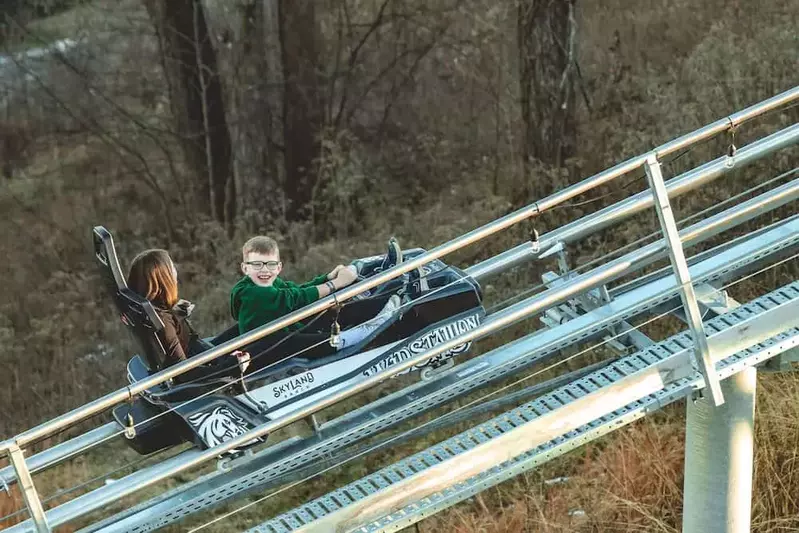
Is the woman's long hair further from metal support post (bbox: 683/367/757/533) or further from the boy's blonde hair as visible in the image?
metal support post (bbox: 683/367/757/533)

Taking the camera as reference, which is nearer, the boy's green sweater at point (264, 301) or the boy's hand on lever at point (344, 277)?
the boy's green sweater at point (264, 301)

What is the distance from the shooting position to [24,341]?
39.8 feet

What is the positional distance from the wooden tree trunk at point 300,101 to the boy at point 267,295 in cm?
792

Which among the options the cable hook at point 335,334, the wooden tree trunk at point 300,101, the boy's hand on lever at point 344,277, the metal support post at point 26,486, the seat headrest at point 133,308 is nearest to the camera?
the metal support post at point 26,486

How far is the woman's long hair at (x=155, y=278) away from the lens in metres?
5.37

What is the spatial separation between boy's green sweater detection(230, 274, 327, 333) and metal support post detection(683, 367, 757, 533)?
174 centimetres

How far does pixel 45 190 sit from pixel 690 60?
7.52 meters

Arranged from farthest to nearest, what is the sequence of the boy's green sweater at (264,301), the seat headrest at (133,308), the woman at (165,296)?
the boy's green sweater at (264,301)
the woman at (165,296)
the seat headrest at (133,308)

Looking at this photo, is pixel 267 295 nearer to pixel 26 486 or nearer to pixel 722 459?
pixel 26 486

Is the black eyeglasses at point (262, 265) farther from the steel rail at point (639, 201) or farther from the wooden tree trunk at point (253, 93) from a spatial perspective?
the wooden tree trunk at point (253, 93)

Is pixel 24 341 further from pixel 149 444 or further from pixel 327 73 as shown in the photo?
pixel 149 444

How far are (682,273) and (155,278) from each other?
216 cm

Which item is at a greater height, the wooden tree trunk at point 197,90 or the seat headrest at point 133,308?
the wooden tree trunk at point 197,90

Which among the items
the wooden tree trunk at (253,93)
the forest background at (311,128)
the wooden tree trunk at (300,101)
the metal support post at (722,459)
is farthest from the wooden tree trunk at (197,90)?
the metal support post at (722,459)
